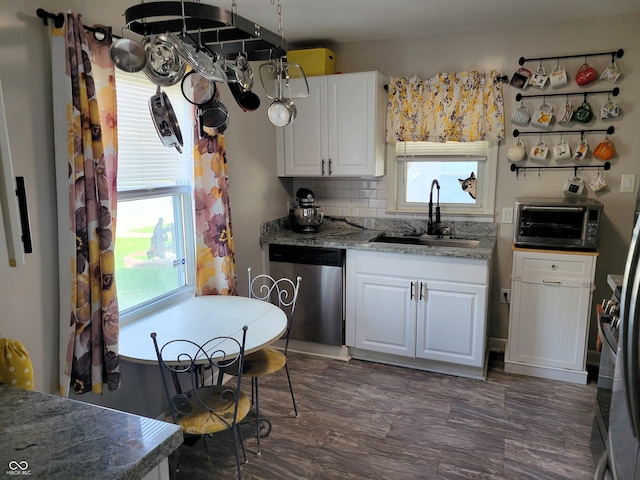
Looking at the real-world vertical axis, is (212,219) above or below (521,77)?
below

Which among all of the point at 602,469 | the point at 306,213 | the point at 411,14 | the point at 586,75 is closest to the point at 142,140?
the point at 306,213

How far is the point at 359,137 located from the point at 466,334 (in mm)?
1591

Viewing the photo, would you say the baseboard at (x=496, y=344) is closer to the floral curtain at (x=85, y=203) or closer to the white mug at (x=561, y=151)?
the white mug at (x=561, y=151)

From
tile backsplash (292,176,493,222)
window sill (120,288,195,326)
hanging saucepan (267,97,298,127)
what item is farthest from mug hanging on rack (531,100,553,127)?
window sill (120,288,195,326)

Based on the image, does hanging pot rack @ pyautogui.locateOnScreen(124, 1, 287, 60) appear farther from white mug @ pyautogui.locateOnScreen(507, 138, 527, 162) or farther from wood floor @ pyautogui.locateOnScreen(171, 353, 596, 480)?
white mug @ pyautogui.locateOnScreen(507, 138, 527, 162)

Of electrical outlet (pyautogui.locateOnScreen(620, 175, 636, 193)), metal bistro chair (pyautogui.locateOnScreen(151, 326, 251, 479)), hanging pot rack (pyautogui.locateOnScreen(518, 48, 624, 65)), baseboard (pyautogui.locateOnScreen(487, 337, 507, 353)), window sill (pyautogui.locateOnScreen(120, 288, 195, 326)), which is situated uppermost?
hanging pot rack (pyautogui.locateOnScreen(518, 48, 624, 65))

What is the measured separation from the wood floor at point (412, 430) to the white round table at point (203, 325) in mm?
616

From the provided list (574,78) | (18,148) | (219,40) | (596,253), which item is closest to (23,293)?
(18,148)

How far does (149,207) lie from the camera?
8.14 ft

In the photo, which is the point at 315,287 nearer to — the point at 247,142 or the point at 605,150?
the point at 247,142

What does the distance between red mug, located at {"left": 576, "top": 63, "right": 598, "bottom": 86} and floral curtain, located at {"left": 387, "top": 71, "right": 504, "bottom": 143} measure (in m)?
0.49

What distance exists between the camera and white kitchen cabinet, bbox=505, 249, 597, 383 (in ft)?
9.64

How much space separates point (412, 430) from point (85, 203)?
2.04 metres

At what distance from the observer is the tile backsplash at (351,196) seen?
148 inches
